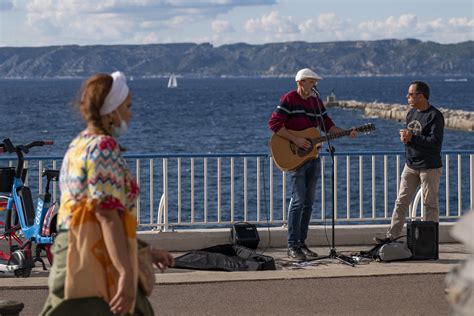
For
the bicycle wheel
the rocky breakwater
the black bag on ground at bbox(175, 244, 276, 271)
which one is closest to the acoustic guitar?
the black bag on ground at bbox(175, 244, 276, 271)

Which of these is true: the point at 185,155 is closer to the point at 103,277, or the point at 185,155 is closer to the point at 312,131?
the point at 312,131

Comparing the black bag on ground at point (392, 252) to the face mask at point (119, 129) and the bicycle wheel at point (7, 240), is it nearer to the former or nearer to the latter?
the bicycle wheel at point (7, 240)

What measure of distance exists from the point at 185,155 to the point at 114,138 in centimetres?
771

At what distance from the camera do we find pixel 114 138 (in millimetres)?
5324

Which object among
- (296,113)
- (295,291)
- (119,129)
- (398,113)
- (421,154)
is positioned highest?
(398,113)

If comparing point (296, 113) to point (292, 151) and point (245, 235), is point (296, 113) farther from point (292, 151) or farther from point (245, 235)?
point (245, 235)

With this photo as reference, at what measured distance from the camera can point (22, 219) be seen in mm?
11297

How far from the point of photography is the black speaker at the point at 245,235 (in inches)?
490

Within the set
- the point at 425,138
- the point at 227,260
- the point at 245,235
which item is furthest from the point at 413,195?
the point at 227,260

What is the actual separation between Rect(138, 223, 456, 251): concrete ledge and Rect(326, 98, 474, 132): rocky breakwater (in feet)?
252

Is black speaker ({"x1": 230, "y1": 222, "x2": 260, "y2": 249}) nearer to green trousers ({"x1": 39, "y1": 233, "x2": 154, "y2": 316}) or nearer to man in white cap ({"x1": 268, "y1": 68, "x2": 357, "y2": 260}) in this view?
man in white cap ({"x1": 268, "y1": 68, "x2": 357, "y2": 260})

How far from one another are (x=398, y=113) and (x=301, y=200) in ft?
309

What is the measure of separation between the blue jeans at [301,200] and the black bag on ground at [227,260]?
566 mm

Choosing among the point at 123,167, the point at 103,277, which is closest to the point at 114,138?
the point at 123,167
